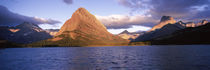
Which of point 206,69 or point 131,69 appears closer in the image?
point 206,69

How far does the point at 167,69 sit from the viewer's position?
42438 millimetres

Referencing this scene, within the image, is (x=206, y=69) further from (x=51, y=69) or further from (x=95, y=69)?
(x=51, y=69)

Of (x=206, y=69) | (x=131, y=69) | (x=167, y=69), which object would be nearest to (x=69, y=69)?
(x=131, y=69)

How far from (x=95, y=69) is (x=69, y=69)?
24.9ft

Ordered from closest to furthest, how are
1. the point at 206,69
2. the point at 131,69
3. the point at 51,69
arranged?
the point at 206,69 < the point at 131,69 < the point at 51,69

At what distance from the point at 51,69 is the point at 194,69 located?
3826cm

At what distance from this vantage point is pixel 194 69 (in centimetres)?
4138

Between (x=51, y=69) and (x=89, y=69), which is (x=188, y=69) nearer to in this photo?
(x=89, y=69)

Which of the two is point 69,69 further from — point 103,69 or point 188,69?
point 188,69

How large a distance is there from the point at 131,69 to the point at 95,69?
9710mm

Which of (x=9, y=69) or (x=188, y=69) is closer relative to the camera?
(x=188, y=69)

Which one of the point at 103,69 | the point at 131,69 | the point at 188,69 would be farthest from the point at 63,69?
the point at 188,69

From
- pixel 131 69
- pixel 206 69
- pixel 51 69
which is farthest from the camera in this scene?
pixel 51 69

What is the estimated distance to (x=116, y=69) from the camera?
1737 inches
